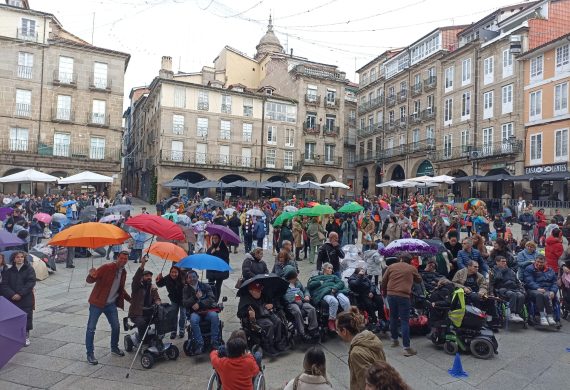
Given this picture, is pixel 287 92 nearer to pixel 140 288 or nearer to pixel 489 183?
pixel 489 183

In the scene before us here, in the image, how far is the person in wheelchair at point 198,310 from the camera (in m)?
6.14

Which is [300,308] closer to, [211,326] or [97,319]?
[211,326]

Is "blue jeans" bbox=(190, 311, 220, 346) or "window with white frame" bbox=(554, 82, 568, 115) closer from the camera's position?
"blue jeans" bbox=(190, 311, 220, 346)

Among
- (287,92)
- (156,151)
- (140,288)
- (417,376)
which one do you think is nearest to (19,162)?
(156,151)

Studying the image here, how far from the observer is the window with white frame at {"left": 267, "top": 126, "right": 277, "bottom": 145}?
136 feet

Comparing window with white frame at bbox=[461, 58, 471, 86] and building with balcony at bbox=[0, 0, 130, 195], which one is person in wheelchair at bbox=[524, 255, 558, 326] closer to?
window with white frame at bbox=[461, 58, 471, 86]

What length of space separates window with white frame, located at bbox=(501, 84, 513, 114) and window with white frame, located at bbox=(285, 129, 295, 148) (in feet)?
64.4

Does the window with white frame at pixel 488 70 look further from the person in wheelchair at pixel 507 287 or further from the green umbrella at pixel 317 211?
the person in wheelchair at pixel 507 287

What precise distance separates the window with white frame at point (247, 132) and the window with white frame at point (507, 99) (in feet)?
72.7

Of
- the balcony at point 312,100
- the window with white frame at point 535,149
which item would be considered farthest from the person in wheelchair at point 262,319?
the balcony at point 312,100

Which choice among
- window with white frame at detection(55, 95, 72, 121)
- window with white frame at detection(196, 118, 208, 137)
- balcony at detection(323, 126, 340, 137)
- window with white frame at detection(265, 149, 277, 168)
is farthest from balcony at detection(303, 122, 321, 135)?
window with white frame at detection(55, 95, 72, 121)

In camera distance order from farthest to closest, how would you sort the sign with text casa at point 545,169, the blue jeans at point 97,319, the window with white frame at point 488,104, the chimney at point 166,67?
the chimney at point 166,67, the window with white frame at point 488,104, the sign with text casa at point 545,169, the blue jeans at point 97,319

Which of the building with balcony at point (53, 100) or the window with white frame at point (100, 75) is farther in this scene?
the window with white frame at point (100, 75)

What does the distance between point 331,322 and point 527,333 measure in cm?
375
